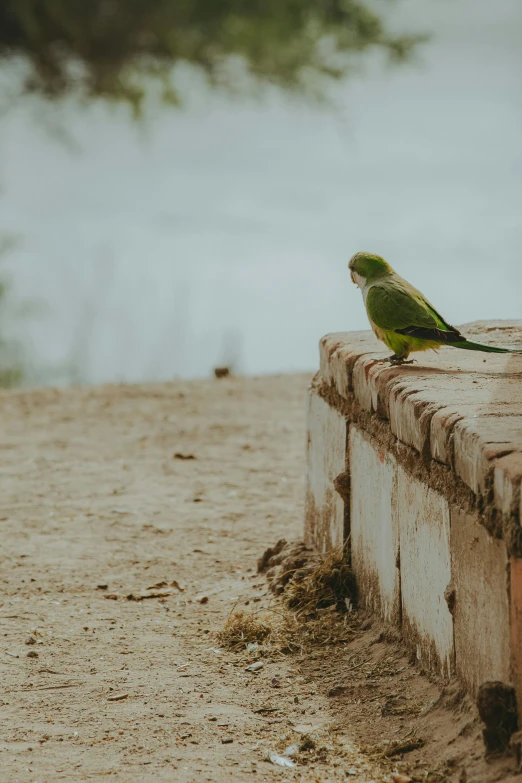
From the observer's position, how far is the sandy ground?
2387 millimetres

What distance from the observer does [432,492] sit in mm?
2637

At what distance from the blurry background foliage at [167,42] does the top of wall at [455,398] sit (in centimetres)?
617

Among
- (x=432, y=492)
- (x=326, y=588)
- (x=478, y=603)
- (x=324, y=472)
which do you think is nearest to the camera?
(x=478, y=603)

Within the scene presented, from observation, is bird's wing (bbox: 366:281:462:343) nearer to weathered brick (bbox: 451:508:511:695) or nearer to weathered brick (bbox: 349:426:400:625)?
weathered brick (bbox: 349:426:400:625)

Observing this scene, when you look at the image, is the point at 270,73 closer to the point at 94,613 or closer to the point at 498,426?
the point at 94,613

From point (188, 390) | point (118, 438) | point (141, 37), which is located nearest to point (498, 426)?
point (118, 438)

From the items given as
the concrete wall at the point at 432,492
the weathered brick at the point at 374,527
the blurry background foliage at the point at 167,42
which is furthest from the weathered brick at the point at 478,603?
the blurry background foliage at the point at 167,42

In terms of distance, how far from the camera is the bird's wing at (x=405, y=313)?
124 inches

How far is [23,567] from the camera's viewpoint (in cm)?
413

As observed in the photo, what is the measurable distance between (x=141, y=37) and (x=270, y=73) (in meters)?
1.43

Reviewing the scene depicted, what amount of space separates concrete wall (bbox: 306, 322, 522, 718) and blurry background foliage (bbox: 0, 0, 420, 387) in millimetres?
6249

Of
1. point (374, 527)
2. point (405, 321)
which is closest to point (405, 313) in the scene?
point (405, 321)

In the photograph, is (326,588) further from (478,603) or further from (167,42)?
(167,42)

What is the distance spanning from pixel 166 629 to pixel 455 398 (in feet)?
4.90
